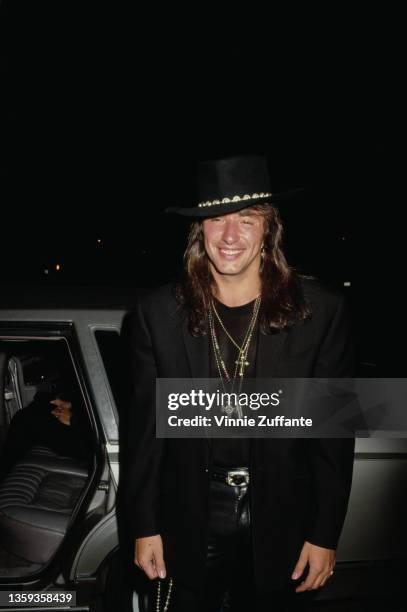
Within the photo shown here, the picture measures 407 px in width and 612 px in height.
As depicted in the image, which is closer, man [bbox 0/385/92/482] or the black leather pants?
the black leather pants

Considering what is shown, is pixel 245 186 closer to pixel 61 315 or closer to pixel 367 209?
pixel 61 315

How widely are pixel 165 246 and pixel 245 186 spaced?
64.3 m

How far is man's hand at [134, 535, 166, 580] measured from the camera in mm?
1730

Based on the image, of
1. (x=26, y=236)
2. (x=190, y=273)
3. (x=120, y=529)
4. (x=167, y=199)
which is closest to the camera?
(x=190, y=273)

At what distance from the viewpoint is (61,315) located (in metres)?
2.28

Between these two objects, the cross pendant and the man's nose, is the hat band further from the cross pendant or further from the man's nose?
the cross pendant

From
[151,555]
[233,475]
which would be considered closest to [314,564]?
[233,475]

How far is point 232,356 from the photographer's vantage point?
176 centimetres

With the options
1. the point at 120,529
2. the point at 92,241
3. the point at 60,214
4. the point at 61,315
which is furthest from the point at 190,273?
the point at 92,241

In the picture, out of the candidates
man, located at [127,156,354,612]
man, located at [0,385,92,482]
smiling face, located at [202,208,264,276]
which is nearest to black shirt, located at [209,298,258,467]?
man, located at [127,156,354,612]

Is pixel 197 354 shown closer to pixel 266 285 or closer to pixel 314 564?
pixel 266 285

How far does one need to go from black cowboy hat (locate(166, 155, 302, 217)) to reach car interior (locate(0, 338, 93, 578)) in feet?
3.82

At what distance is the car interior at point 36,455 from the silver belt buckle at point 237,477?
0.93 metres

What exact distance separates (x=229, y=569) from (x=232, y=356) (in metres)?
0.75
